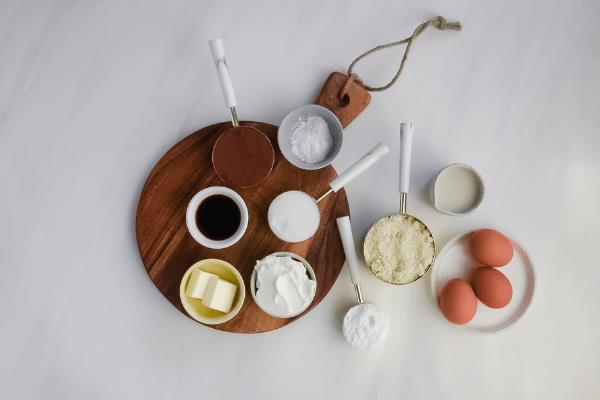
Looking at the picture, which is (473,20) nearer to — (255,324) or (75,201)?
(255,324)

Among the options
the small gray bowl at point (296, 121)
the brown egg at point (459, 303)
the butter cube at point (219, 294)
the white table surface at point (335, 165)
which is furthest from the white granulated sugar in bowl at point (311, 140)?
the brown egg at point (459, 303)

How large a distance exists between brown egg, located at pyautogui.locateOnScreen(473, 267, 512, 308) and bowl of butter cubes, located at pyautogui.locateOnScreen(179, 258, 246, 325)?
590 mm

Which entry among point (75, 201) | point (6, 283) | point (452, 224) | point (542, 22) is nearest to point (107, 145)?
point (75, 201)

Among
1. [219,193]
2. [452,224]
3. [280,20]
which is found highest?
[280,20]

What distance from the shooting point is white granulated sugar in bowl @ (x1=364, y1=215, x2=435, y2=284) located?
1235 mm

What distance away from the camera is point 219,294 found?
115 cm

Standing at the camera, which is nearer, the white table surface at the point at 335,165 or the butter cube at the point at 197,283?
the butter cube at the point at 197,283

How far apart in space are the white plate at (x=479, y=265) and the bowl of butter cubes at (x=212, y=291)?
52cm

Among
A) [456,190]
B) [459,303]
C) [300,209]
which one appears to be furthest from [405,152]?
[459,303]

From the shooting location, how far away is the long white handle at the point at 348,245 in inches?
47.8

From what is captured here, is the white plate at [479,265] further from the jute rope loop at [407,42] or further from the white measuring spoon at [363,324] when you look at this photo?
the jute rope loop at [407,42]

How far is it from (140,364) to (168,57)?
0.80 meters

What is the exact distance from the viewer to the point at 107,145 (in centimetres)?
133

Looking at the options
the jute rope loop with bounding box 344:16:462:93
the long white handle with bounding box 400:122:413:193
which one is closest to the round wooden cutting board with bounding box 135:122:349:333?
the long white handle with bounding box 400:122:413:193
